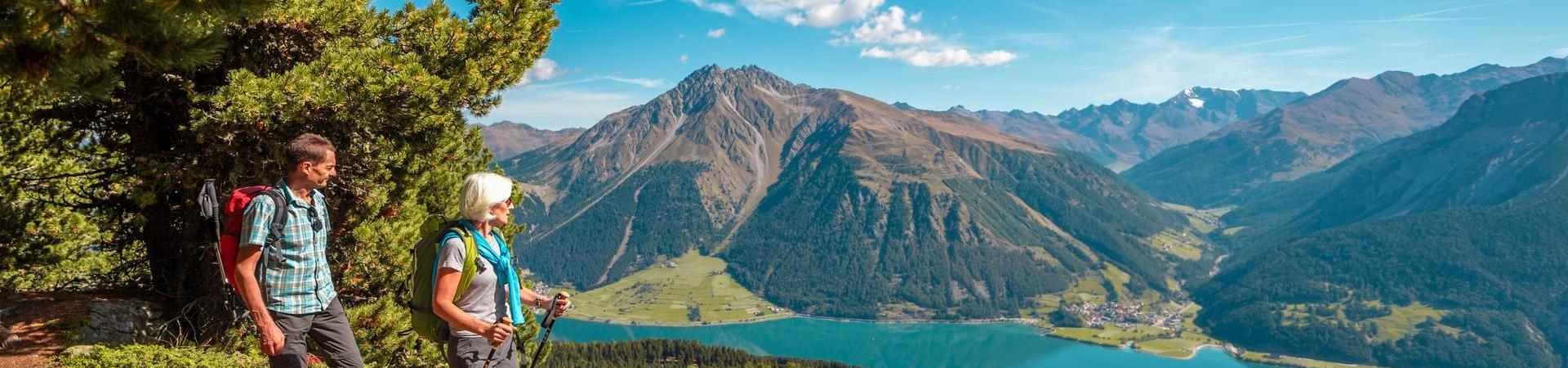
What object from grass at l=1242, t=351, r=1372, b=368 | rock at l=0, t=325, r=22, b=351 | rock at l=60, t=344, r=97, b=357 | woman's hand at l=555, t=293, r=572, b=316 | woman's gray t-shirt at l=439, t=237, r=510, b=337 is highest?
woman's gray t-shirt at l=439, t=237, r=510, b=337

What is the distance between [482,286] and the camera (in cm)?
596

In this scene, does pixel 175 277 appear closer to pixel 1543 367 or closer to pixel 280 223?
pixel 280 223

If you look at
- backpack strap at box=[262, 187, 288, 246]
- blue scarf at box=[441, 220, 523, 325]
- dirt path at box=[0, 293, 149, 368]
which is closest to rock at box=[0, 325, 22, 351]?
dirt path at box=[0, 293, 149, 368]

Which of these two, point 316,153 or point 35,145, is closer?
point 316,153

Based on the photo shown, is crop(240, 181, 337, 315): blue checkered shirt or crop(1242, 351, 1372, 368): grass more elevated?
crop(240, 181, 337, 315): blue checkered shirt

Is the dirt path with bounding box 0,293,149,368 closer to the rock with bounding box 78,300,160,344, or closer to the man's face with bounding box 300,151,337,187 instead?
the rock with bounding box 78,300,160,344

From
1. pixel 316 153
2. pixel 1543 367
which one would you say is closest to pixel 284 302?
pixel 316 153

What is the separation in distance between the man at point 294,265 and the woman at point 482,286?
1586mm

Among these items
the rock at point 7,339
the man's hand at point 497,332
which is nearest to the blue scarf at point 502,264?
the man's hand at point 497,332

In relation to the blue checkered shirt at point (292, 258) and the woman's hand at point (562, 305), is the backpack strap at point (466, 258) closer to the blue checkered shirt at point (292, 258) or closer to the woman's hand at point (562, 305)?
the woman's hand at point (562, 305)

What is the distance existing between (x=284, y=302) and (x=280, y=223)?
82 cm

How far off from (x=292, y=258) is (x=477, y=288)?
6.57 ft

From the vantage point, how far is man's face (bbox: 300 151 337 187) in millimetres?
6379

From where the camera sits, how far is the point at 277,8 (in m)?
10.4
